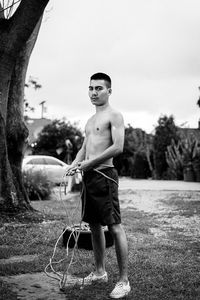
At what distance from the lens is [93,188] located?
3.40 metres

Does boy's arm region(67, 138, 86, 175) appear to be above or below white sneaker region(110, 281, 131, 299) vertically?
above

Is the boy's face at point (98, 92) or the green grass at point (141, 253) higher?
the boy's face at point (98, 92)

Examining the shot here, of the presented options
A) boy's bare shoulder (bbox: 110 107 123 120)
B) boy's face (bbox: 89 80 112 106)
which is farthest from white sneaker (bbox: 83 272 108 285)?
boy's face (bbox: 89 80 112 106)

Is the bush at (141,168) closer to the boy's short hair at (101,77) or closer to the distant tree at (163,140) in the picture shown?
the distant tree at (163,140)

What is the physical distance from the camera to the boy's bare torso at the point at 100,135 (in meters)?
3.46

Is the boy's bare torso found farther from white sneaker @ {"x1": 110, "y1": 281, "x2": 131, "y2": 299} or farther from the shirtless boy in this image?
white sneaker @ {"x1": 110, "y1": 281, "x2": 131, "y2": 299}

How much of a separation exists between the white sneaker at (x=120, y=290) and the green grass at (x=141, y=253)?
5 cm

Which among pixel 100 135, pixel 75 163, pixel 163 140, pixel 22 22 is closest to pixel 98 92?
pixel 100 135

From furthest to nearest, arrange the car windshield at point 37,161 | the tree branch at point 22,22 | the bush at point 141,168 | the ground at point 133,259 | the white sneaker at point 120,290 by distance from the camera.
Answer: the bush at point 141,168 → the car windshield at point 37,161 → the tree branch at point 22,22 → the ground at point 133,259 → the white sneaker at point 120,290

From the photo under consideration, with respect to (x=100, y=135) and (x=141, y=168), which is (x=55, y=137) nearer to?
(x=141, y=168)

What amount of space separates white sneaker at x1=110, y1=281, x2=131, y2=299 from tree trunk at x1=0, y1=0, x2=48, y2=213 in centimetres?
396

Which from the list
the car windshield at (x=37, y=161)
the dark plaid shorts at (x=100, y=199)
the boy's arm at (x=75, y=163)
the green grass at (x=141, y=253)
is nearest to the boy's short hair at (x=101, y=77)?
the boy's arm at (x=75, y=163)

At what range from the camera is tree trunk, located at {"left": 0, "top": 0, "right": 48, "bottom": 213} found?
243 inches

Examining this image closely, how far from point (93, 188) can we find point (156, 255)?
1.65m
